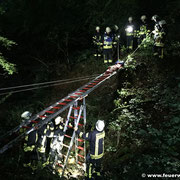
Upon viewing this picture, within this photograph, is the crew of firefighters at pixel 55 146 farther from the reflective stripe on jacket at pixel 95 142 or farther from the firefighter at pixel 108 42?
the firefighter at pixel 108 42

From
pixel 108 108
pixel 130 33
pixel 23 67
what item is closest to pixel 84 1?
pixel 130 33

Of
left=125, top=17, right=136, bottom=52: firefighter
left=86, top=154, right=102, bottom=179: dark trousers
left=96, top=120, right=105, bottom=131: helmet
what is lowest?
left=86, top=154, right=102, bottom=179: dark trousers

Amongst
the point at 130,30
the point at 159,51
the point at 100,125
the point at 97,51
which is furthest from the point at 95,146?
the point at 130,30

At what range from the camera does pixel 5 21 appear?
7.42 meters

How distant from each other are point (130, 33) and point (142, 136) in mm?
6545

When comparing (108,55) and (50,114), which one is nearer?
(50,114)

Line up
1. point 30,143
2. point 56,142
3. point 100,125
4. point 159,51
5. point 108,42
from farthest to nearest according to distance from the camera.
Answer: point 108,42, point 159,51, point 56,142, point 30,143, point 100,125

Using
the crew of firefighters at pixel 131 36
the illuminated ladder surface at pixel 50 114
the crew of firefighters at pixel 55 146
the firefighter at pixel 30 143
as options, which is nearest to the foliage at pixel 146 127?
the crew of firefighters at pixel 55 146

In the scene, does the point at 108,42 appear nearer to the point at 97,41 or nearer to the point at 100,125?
the point at 97,41

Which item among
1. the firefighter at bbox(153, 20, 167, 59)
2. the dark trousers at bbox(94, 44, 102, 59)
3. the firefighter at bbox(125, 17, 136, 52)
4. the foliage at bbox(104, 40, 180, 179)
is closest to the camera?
the foliage at bbox(104, 40, 180, 179)

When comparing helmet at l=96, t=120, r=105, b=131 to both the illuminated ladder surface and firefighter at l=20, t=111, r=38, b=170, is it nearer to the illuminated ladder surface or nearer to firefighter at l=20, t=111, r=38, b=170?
the illuminated ladder surface

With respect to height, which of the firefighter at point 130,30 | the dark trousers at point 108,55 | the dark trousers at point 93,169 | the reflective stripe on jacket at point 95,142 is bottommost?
the dark trousers at point 93,169

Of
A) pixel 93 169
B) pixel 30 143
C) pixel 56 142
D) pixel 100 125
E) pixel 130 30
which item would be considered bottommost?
pixel 93 169

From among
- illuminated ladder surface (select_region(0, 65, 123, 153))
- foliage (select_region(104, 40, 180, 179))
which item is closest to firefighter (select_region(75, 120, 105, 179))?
foliage (select_region(104, 40, 180, 179))
